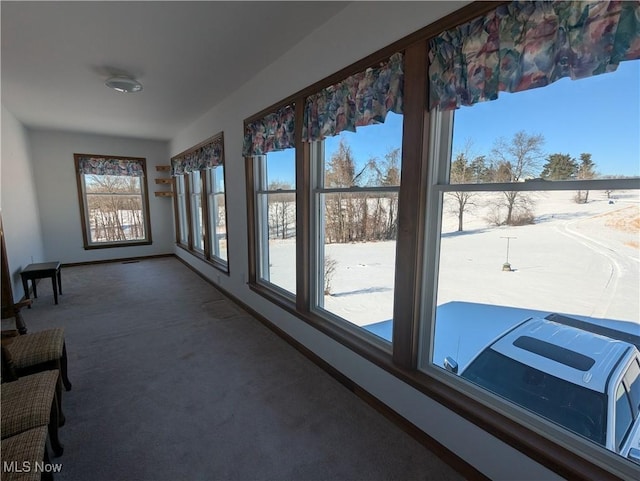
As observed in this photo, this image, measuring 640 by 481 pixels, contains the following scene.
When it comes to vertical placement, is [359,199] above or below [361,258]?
above

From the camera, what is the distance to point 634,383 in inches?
42.3

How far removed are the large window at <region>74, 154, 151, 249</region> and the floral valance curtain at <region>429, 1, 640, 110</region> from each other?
6473 mm

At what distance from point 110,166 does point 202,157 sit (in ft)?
9.25

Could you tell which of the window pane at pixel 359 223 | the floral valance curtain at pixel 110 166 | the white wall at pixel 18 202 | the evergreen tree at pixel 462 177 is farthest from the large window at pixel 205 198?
the evergreen tree at pixel 462 177

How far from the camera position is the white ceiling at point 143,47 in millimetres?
1845

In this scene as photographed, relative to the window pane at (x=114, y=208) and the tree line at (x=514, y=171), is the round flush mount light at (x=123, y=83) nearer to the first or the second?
the tree line at (x=514, y=171)

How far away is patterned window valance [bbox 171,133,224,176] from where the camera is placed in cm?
386

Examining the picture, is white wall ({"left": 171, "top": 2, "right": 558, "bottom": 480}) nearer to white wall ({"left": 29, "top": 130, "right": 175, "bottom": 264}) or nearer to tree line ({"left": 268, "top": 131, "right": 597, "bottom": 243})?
tree line ({"left": 268, "top": 131, "right": 597, "bottom": 243})

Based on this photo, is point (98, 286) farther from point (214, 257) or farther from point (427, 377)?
point (427, 377)

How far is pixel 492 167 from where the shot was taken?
1.37 metres

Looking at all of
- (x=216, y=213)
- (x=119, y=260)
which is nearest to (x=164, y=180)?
(x=119, y=260)

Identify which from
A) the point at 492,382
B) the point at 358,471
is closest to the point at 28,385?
the point at 358,471

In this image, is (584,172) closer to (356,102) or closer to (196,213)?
(356,102)

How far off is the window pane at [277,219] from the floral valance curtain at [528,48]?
1.58 meters
